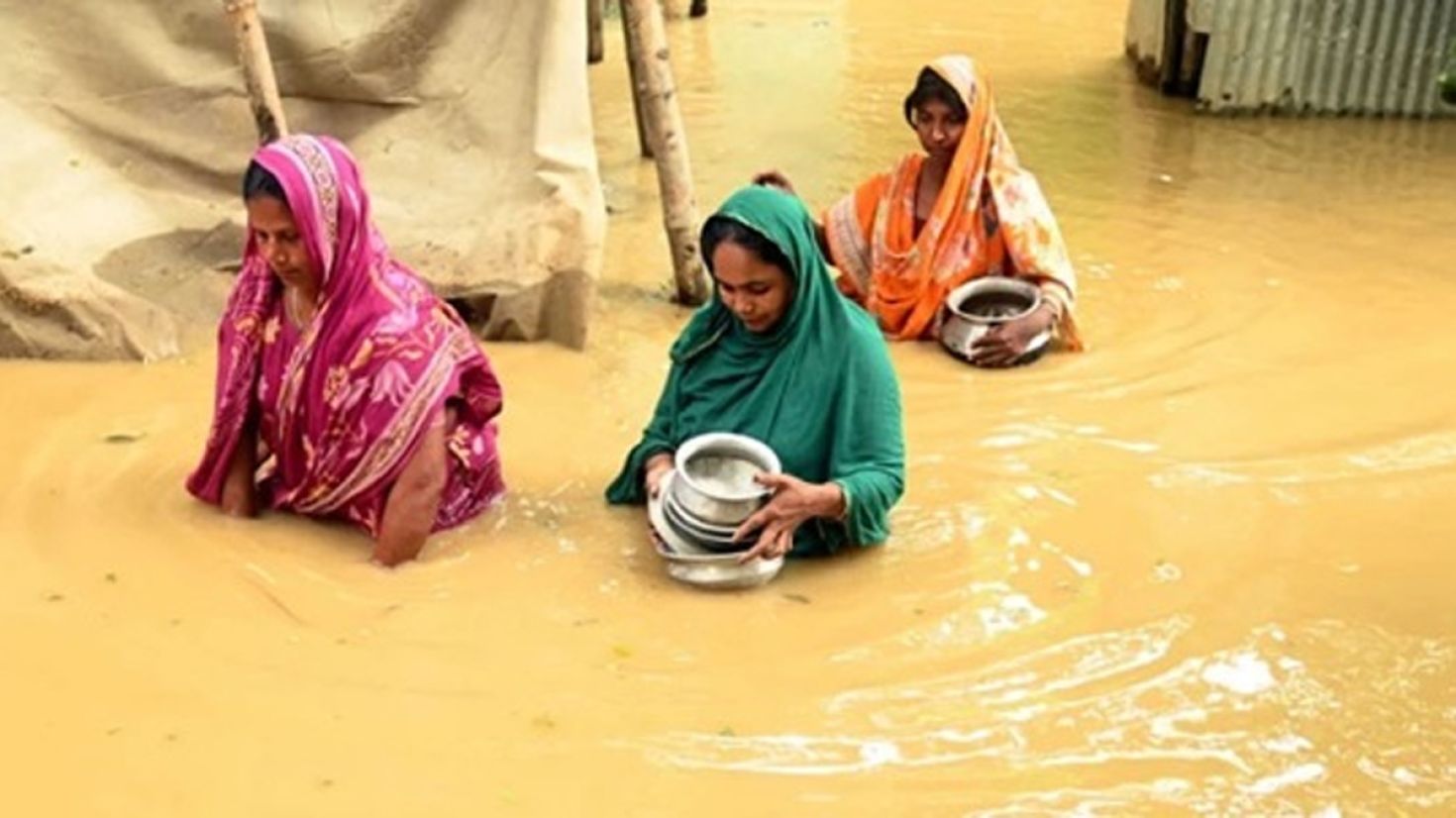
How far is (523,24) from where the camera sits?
5914 millimetres

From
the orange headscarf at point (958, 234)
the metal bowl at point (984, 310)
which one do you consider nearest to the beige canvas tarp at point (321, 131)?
the orange headscarf at point (958, 234)

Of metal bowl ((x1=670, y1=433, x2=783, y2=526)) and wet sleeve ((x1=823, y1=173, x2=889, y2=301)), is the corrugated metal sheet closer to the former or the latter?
wet sleeve ((x1=823, y1=173, x2=889, y2=301))

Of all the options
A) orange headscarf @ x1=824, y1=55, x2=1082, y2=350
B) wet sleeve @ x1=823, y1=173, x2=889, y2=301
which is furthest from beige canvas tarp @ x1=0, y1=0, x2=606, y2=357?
orange headscarf @ x1=824, y1=55, x2=1082, y2=350

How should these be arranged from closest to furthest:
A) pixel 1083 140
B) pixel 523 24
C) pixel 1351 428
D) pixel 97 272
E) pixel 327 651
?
pixel 327 651 → pixel 1351 428 → pixel 97 272 → pixel 523 24 → pixel 1083 140

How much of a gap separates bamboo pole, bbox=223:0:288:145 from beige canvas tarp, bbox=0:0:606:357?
0.62 meters

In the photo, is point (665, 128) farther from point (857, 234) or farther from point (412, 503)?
point (412, 503)

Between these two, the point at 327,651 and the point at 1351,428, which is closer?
the point at 327,651

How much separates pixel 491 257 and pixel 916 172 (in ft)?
4.64

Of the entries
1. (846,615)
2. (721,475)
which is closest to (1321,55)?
(721,475)

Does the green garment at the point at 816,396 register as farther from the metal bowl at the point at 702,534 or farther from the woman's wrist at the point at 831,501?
the metal bowl at the point at 702,534

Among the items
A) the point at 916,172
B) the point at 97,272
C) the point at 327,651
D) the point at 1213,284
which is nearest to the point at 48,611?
the point at 327,651

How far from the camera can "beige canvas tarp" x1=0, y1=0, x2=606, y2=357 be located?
18.5 feet

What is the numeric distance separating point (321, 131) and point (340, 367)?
2.38 m

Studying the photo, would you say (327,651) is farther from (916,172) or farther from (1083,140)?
(1083,140)
